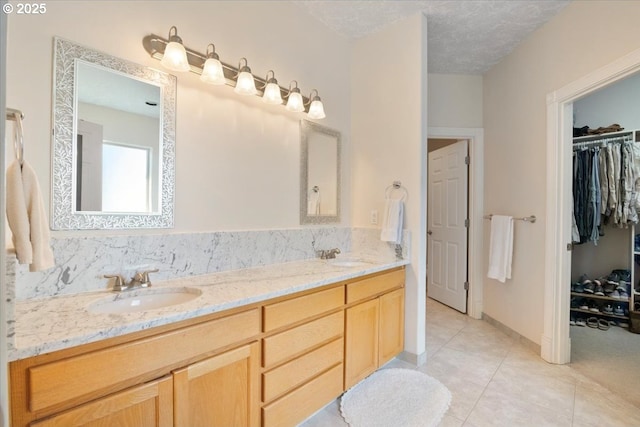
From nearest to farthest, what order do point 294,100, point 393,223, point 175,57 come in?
point 175,57 < point 294,100 < point 393,223

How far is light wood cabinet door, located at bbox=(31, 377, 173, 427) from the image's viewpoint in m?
0.83

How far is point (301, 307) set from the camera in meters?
1.47

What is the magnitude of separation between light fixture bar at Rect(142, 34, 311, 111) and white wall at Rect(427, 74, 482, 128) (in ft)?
7.00

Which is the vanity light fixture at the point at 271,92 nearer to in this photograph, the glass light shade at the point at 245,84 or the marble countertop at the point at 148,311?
the glass light shade at the point at 245,84

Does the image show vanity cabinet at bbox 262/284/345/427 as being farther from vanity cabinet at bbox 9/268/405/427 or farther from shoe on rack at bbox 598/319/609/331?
shoe on rack at bbox 598/319/609/331

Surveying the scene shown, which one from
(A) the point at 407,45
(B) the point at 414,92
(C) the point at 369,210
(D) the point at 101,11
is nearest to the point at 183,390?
(D) the point at 101,11

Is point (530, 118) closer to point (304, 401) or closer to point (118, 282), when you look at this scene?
point (304, 401)

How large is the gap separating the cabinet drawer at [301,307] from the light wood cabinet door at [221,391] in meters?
0.13

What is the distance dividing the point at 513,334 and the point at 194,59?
11.0 feet

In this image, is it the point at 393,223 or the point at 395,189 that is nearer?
the point at 393,223

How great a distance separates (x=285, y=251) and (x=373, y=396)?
1075mm

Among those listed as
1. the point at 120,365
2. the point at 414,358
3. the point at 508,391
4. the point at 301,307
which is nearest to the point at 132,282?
the point at 120,365

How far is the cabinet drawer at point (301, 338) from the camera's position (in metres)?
1.33

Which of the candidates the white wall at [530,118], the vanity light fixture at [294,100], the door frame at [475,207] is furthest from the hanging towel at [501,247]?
the vanity light fixture at [294,100]
